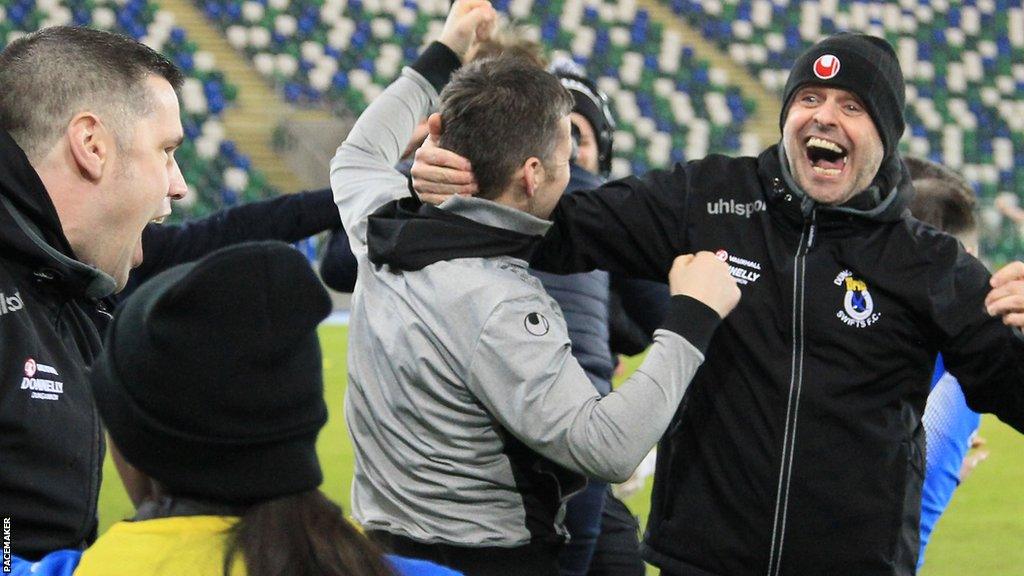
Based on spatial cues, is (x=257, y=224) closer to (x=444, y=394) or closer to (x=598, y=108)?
(x=598, y=108)

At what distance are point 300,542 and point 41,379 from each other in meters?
0.84

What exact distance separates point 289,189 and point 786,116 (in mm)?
15101

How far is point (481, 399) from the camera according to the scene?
2248 mm

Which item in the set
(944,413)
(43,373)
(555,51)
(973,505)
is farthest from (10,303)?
(555,51)

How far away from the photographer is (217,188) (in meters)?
16.0

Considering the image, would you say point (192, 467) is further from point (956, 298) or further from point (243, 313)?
point (956, 298)

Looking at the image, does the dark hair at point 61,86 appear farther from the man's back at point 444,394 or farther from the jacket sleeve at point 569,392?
the jacket sleeve at point 569,392

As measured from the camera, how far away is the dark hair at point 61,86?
210 centimetres

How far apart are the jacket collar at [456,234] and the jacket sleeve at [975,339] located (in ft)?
2.54

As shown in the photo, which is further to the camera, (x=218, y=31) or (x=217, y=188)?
(x=218, y=31)

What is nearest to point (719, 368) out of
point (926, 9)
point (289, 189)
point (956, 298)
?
point (956, 298)

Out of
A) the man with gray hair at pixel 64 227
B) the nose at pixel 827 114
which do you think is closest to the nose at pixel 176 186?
the man with gray hair at pixel 64 227

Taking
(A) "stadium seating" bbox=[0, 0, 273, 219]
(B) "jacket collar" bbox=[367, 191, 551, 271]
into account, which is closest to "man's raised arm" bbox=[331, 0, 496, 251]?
(B) "jacket collar" bbox=[367, 191, 551, 271]

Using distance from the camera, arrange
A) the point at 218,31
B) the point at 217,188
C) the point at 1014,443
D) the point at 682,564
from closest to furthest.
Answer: the point at 682,564 → the point at 1014,443 → the point at 217,188 → the point at 218,31
